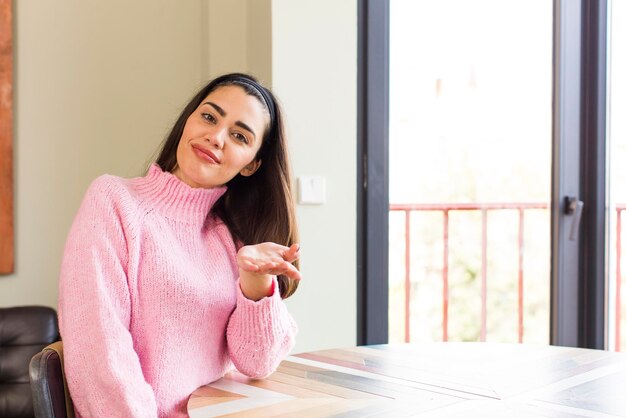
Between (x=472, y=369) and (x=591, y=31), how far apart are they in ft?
6.16

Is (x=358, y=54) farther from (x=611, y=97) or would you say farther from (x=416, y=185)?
(x=611, y=97)

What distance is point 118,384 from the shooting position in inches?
48.7

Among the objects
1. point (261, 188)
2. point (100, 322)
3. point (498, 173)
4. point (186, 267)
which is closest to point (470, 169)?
point (498, 173)

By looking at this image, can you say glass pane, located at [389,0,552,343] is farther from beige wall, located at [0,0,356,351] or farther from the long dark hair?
the long dark hair

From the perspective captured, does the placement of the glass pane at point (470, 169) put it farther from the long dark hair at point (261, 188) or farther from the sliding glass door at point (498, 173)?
the long dark hair at point (261, 188)

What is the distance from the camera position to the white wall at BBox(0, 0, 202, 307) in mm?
2430

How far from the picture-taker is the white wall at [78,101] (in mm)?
2430

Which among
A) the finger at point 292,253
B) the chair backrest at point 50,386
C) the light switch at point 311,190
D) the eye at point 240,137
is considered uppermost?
the eye at point 240,137

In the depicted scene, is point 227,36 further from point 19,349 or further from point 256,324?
point 256,324

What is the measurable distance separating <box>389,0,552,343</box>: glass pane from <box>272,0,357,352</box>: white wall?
0.22 meters

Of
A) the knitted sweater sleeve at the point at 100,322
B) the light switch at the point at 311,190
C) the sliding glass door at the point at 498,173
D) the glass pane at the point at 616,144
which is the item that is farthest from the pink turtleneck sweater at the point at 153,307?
the glass pane at the point at 616,144

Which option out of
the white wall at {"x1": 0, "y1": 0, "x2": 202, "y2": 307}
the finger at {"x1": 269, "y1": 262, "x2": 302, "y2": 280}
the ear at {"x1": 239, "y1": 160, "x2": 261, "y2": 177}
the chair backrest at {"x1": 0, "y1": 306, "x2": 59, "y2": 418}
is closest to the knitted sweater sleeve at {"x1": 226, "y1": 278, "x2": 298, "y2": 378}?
the finger at {"x1": 269, "y1": 262, "x2": 302, "y2": 280}

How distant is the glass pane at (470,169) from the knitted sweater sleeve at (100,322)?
152 cm

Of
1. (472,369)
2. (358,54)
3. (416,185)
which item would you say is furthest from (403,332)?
(472,369)
